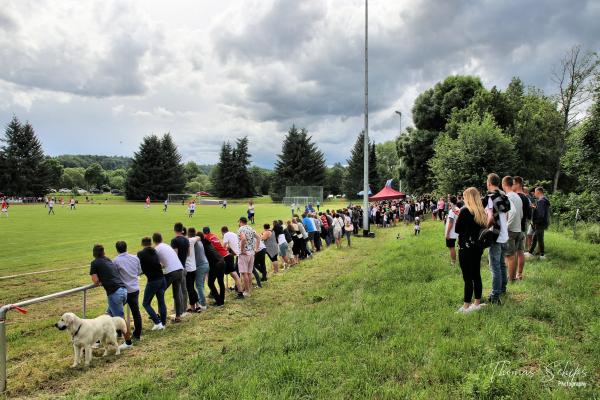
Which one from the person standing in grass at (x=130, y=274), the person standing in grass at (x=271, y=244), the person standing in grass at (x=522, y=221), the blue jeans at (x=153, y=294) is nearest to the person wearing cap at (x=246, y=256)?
the person standing in grass at (x=271, y=244)

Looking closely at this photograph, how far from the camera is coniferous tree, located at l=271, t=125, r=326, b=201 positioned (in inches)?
3164

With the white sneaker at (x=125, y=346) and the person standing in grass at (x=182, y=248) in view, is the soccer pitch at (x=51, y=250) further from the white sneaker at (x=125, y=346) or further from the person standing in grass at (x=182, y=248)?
the white sneaker at (x=125, y=346)

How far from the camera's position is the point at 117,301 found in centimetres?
681

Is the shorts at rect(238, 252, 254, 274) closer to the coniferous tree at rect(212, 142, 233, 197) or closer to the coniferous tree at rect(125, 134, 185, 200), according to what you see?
the coniferous tree at rect(125, 134, 185, 200)

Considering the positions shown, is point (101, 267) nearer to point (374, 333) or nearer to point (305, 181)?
point (374, 333)

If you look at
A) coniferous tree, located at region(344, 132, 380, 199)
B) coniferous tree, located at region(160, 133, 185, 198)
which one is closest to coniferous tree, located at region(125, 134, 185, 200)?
coniferous tree, located at region(160, 133, 185, 198)

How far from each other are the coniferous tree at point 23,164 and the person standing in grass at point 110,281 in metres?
77.7

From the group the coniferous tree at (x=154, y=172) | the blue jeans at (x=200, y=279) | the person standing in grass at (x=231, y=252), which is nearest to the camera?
the blue jeans at (x=200, y=279)

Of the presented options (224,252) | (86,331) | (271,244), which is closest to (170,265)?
(224,252)

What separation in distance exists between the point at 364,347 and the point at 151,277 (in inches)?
183

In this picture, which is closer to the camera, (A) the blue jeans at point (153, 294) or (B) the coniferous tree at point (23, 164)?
(A) the blue jeans at point (153, 294)

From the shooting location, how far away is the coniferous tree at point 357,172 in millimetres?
81688

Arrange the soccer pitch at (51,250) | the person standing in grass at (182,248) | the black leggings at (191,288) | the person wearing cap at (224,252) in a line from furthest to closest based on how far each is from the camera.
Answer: the soccer pitch at (51,250) < the person wearing cap at (224,252) < the black leggings at (191,288) < the person standing in grass at (182,248)

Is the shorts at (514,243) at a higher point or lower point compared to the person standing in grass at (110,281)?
higher
